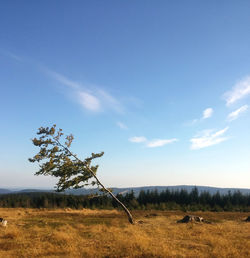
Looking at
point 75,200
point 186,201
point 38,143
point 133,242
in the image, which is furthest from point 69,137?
point 186,201

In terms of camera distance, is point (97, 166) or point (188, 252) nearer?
point (188, 252)

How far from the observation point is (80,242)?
38.7 ft

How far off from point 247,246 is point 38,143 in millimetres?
17137

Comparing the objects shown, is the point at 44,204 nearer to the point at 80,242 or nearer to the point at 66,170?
the point at 66,170

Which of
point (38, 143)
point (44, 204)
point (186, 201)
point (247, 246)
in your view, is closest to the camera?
point (247, 246)

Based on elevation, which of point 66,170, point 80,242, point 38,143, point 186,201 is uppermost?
point 38,143

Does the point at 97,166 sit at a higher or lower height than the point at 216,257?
higher

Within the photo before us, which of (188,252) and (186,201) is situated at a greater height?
(188,252)

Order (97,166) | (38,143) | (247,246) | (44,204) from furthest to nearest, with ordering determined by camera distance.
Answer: (44,204) → (97,166) → (38,143) → (247,246)

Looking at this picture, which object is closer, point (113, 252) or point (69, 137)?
point (113, 252)

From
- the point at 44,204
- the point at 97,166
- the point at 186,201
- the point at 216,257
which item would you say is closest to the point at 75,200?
the point at 44,204

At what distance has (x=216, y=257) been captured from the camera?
354 inches

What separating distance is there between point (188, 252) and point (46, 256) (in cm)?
573

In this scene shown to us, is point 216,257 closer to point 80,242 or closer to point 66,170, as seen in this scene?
point 80,242
